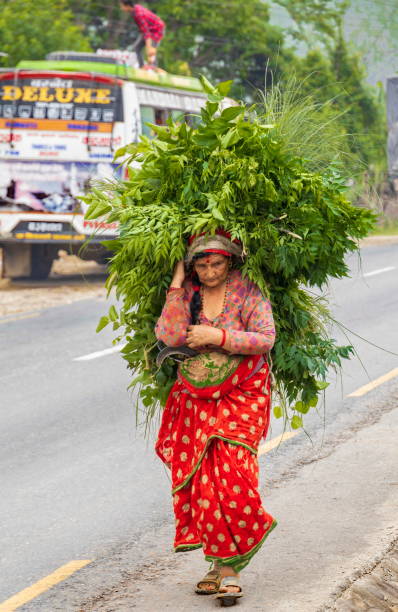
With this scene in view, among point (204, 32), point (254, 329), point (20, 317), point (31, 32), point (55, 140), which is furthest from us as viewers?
point (204, 32)

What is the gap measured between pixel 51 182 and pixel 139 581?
43.4 feet

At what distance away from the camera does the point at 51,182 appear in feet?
59.2

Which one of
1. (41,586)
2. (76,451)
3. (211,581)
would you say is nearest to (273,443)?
(76,451)

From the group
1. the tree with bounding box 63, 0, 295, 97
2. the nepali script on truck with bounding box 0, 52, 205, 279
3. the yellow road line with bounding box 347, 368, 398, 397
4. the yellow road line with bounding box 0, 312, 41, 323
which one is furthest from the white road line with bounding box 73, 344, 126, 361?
the tree with bounding box 63, 0, 295, 97

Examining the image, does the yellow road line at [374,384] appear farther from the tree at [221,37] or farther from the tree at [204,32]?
the tree at [204,32]

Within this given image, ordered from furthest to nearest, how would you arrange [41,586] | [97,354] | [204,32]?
[204,32], [97,354], [41,586]

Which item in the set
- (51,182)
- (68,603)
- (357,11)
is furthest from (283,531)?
(357,11)

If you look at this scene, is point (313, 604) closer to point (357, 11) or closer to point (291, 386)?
point (291, 386)

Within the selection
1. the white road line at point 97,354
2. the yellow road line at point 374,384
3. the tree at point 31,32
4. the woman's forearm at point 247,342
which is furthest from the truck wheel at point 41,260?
the woman's forearm at point 247,342

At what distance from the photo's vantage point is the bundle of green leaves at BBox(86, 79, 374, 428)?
4.99 m

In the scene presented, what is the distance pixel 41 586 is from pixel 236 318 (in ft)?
5.36

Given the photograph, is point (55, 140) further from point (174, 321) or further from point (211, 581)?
point (211, 581)

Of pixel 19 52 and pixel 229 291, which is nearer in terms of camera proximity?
pixel 229 291

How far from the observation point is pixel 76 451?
8125mm
